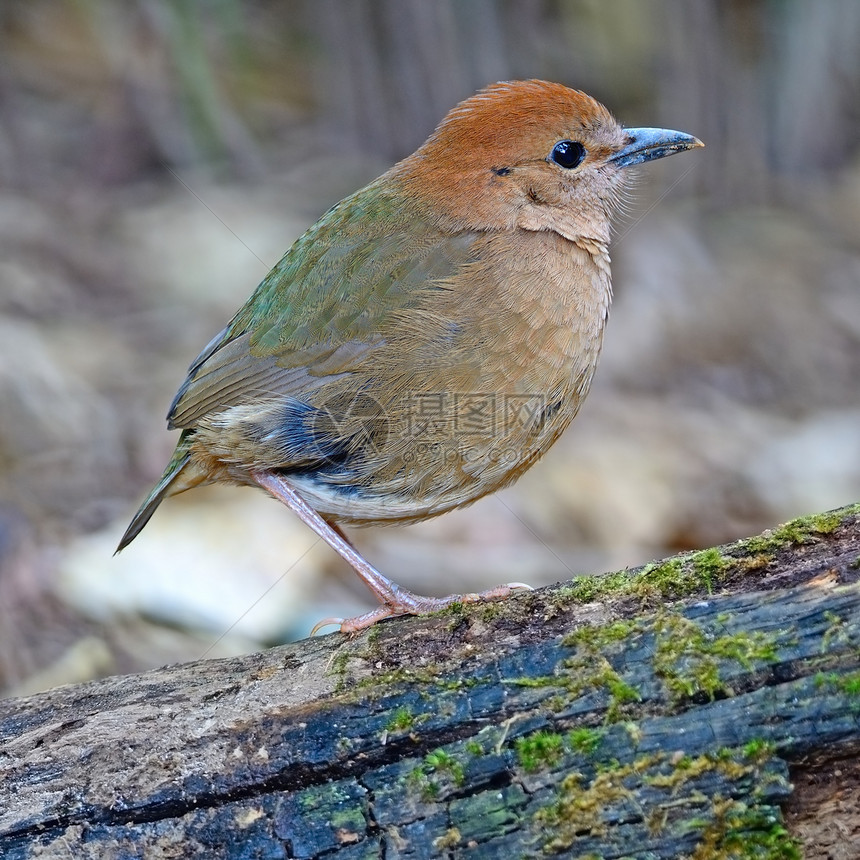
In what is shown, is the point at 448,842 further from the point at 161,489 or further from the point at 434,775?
the point at 161,489

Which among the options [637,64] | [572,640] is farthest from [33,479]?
[637,64]

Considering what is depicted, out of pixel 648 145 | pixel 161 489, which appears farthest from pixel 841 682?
pixel 161 489

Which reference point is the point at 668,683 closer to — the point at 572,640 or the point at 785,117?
the point at 572,640

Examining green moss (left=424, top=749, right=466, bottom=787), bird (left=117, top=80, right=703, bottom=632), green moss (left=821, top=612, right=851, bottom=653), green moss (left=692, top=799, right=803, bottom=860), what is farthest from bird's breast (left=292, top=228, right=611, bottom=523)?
green moss (left=692, top=799, right=803, bottom=860)

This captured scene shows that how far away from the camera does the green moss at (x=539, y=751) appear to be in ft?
8.20

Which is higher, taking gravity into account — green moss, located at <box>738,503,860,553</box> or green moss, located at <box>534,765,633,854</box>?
green moss, located at <box>738,503,860,553</box>

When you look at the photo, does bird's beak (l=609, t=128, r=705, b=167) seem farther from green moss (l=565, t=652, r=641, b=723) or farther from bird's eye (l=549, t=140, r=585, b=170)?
green moss (l=565, t=652, r=641, b=723)

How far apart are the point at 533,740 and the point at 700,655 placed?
42 cm

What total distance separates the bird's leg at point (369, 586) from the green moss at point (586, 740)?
26.0 inches

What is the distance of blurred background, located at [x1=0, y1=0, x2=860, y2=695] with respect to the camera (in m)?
5.16

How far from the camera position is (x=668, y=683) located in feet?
8.29

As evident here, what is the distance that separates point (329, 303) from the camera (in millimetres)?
3598

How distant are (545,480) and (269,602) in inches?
65.9

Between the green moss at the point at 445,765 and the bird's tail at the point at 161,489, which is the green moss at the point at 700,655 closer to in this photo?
the green moss at the point at 445,765
